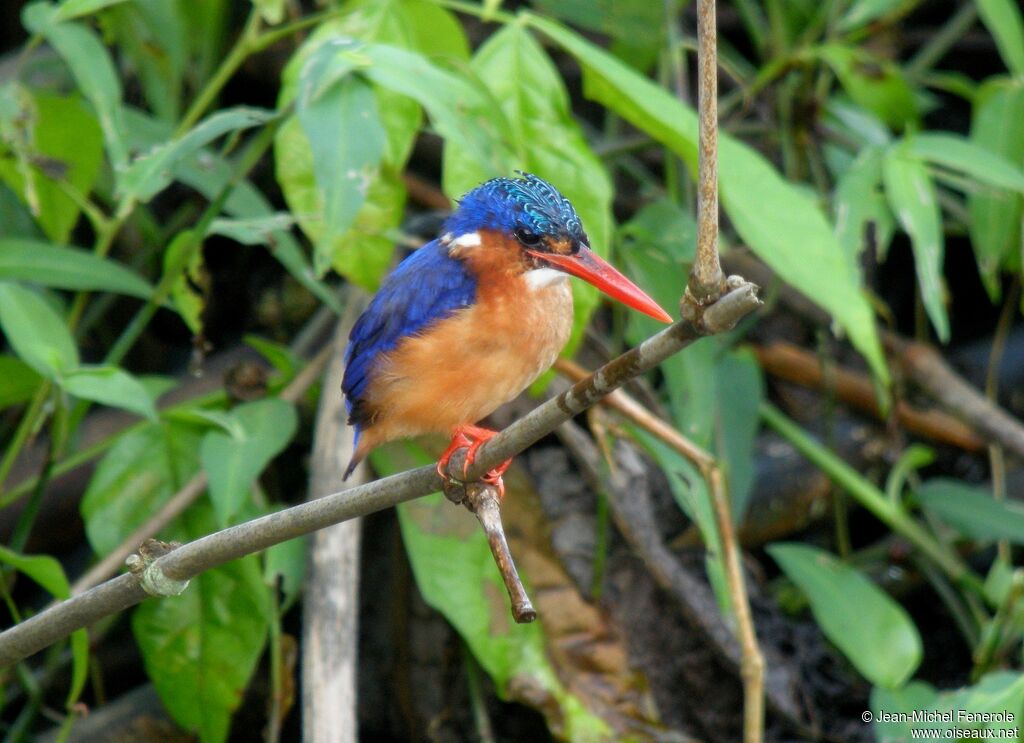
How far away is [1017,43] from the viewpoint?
287cm

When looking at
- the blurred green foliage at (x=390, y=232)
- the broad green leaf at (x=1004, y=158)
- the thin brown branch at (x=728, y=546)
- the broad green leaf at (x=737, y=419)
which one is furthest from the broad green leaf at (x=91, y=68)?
the broad green leaf at (x=1004, y=158)

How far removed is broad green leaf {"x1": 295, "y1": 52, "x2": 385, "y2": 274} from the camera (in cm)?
198

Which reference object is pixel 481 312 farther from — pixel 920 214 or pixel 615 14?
pixel 615 14

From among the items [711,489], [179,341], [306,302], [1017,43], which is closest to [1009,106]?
[1017,43]

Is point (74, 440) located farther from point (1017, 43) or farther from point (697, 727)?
point (1017, 43)

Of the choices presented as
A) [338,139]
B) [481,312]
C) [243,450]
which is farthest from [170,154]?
[481,312]

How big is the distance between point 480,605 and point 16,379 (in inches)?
40.3

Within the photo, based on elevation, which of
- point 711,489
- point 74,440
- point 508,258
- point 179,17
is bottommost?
point 711,489

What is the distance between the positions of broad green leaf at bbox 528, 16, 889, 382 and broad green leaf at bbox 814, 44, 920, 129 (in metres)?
1.05

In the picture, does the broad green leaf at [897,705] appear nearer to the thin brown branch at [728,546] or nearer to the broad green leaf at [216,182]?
the thin brown branch at [728,546]

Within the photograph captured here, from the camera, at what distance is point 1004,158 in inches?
117

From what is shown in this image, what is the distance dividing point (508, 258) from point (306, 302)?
1636 millimetres

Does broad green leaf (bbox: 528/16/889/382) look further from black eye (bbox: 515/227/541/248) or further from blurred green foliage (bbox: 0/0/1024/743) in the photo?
black eye (bbox: 515/227/541/248)

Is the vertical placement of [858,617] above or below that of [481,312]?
below
